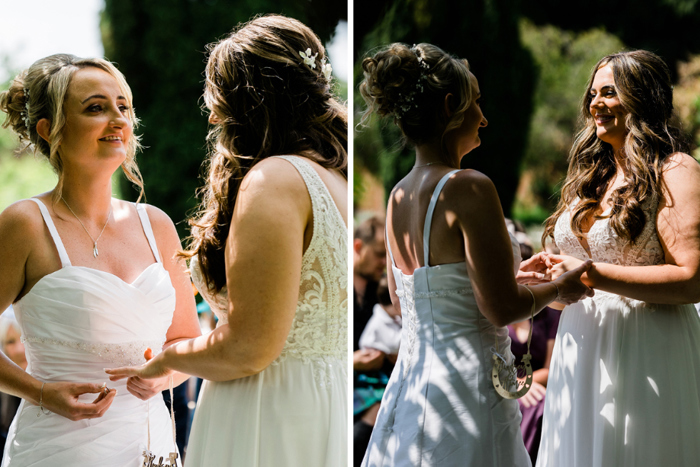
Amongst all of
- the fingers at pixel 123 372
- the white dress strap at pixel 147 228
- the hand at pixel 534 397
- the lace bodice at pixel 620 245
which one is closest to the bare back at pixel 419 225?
the lace bodice at pixel 620 245

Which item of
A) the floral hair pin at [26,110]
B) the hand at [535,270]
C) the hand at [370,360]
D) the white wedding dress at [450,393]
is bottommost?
the hand at [370,360]

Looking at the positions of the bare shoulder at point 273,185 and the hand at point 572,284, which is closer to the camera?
the bare shoulder at point 273,185

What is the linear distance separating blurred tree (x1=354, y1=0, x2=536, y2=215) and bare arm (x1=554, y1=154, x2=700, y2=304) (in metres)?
4.06

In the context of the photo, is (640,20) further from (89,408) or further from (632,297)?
(89,408)

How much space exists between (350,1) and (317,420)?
2.02 m

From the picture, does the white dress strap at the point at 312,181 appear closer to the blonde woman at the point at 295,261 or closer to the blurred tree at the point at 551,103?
the blonde woman at the point at 295,261

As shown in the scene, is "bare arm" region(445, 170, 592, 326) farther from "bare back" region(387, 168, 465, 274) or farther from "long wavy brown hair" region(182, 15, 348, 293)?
"long wavy brown hair" region(182, 15, 348, 293)

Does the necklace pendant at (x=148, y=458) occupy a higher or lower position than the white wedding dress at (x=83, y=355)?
lower

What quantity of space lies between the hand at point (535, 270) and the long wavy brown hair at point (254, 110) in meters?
1.07

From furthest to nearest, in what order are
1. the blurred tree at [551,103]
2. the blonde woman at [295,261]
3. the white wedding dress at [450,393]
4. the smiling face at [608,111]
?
1. the blurred tree at [551,103]
2. the smiling face at [608,111]
3. the white wedding dress at [450,393]
4. the blonde woman at [295,261]

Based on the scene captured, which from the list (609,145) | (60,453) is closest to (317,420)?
(60,453)

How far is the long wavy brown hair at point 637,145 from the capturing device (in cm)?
252

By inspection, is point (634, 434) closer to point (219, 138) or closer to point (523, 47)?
point (219, 138)

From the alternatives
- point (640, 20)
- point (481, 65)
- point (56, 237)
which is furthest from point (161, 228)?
point (640, 20)
